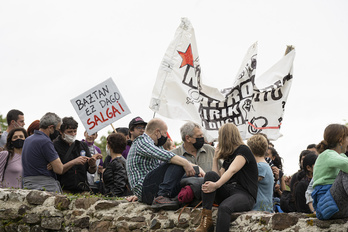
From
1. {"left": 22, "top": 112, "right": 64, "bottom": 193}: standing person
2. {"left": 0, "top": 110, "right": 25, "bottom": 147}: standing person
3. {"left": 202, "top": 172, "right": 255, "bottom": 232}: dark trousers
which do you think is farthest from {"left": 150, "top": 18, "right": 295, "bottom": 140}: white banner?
{"left": 202, "top": 172, "right": 255, "bottom": 232}: dark trousers

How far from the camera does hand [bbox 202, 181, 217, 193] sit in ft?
22.8

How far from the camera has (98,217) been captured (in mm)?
8391

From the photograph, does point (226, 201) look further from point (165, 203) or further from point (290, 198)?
point (290, 198)

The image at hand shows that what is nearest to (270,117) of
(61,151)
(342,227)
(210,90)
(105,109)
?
(210,90)

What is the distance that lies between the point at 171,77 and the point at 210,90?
84 centimetres

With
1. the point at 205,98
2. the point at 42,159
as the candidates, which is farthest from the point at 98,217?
the point at 205,98

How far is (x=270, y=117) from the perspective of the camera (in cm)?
1177

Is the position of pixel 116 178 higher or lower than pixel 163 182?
higher

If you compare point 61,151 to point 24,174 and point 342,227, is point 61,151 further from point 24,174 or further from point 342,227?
point 342,227

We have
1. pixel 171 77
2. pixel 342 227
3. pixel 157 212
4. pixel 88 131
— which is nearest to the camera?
pixel 342 227

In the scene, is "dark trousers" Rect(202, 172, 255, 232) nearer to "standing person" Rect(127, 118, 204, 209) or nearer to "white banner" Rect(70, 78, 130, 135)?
"standing person" Rect(127, 118, 204, 209)

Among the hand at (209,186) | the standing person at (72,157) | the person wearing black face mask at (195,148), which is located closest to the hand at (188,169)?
the hand at (209,186)

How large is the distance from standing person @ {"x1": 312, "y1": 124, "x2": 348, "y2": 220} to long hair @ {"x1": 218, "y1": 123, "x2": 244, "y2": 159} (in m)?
1.09

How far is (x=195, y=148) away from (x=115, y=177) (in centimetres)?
135
